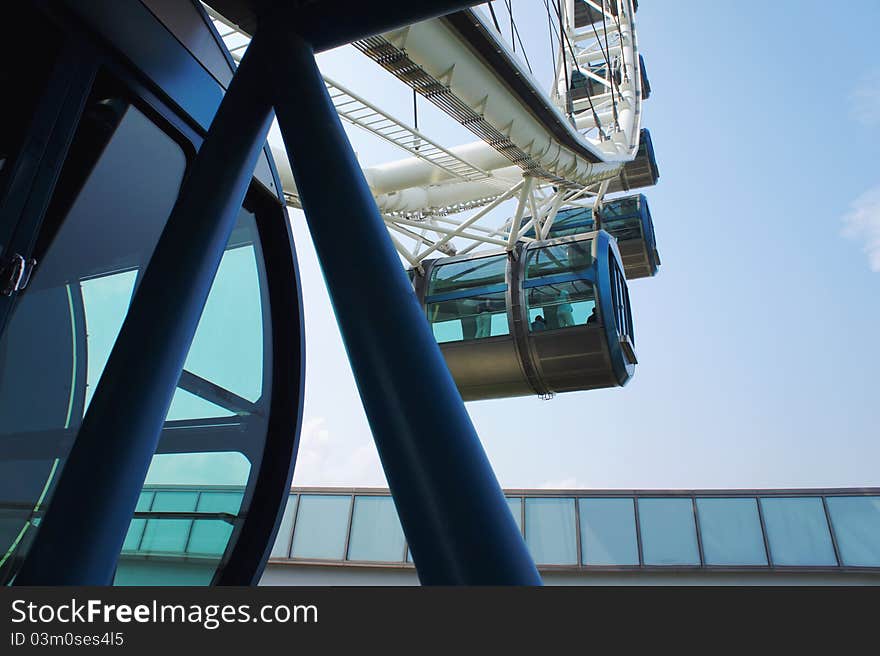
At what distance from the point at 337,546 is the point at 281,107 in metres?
21.4

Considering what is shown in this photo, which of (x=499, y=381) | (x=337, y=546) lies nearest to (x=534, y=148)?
(x=499, y=381)

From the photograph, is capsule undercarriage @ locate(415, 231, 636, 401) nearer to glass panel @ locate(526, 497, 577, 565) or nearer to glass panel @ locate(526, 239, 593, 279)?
glass panel @ locate(526, 239, 593, 279)

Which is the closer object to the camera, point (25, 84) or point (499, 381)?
point (25, 84)

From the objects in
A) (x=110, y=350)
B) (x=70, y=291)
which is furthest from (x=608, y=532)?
(x=70, y=291)

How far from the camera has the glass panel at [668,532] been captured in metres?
20.8

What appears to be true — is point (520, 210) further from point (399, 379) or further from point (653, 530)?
point (399, 379)

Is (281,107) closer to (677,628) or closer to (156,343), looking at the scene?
(156,343)

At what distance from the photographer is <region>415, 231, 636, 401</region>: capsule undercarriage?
553 inches

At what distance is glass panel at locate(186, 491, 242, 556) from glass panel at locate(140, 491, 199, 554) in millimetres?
75

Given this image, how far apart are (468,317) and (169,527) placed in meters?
10.9

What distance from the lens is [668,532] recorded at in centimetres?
2131

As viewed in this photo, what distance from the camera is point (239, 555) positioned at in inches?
197

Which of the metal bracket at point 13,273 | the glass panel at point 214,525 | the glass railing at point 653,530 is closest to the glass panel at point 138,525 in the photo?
the glass panel at point 214,525

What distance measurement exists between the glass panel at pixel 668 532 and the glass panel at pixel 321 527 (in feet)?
31.4
